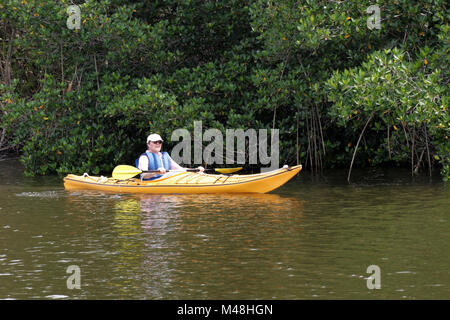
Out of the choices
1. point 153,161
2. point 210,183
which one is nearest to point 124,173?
point 153,161

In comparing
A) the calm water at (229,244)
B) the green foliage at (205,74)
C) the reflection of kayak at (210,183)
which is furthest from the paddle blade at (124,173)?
the green foliage at (205,74)

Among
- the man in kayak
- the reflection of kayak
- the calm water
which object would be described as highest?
the man in kayak

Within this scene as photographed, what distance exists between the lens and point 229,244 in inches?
372

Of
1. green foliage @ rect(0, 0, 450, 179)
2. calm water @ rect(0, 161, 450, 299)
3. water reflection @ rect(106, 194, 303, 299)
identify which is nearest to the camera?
calm water @ rect(0, 161, 450, 299)

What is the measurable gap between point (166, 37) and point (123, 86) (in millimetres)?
1686

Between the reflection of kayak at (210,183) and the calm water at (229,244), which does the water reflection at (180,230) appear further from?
the reflection of kayak at (210,183)

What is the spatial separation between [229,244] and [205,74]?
9588 millimetres

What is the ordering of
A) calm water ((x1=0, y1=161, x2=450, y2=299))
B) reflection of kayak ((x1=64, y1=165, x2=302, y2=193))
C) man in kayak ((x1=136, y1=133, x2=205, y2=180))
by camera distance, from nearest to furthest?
calm water ((x1=0, y1=161, x2=450, y2=299))
reflection of kayak ((x1=64, y1=165, x2=302, y2=193))
man in kayak ((x1=136, y1=133, x2=205, y2=180))

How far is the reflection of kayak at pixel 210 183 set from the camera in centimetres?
1405

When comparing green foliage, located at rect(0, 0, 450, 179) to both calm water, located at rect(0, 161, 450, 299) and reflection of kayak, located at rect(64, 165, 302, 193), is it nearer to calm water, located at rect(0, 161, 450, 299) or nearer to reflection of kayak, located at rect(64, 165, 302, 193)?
reflection of kayak, located at rect(64, 165, 302, 193)

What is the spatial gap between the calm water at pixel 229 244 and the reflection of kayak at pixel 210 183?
9.1 inches

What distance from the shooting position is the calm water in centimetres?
734

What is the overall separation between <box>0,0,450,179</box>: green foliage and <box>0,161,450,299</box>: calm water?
310 cm

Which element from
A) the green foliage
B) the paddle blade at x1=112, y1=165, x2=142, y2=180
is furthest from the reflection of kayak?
the green foliage
